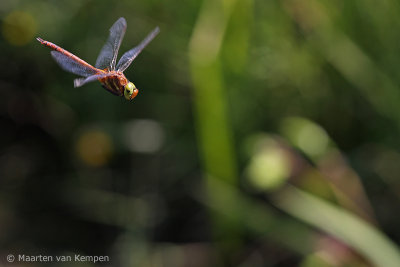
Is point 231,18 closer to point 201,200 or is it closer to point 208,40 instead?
point 208,40

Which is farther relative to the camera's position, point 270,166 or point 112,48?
point 270,166

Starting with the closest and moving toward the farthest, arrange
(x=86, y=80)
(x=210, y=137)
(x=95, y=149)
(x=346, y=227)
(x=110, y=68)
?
1. (x=86, y=80)
2. (x=110, y=68)
3. (x=346, y=227)
4. (x=210, y=137)
5. (x=95, y=149)

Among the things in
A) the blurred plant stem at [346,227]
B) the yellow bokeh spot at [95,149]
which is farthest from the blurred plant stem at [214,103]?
the yellow bokeh spot at [95,149]

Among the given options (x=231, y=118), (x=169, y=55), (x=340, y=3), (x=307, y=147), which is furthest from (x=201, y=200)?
(x=340, y=3)

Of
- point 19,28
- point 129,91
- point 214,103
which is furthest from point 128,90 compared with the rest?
point 19,28

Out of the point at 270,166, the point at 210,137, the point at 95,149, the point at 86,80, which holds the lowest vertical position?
the point at 86,80

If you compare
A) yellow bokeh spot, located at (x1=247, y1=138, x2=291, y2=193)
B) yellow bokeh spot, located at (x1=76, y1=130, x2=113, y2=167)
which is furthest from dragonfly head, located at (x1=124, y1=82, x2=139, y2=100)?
yellow bokeh spot, located at (x1=76, y1=130, x2=113, y2=167)

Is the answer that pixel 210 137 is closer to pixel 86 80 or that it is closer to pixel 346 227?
pixel 346 227
